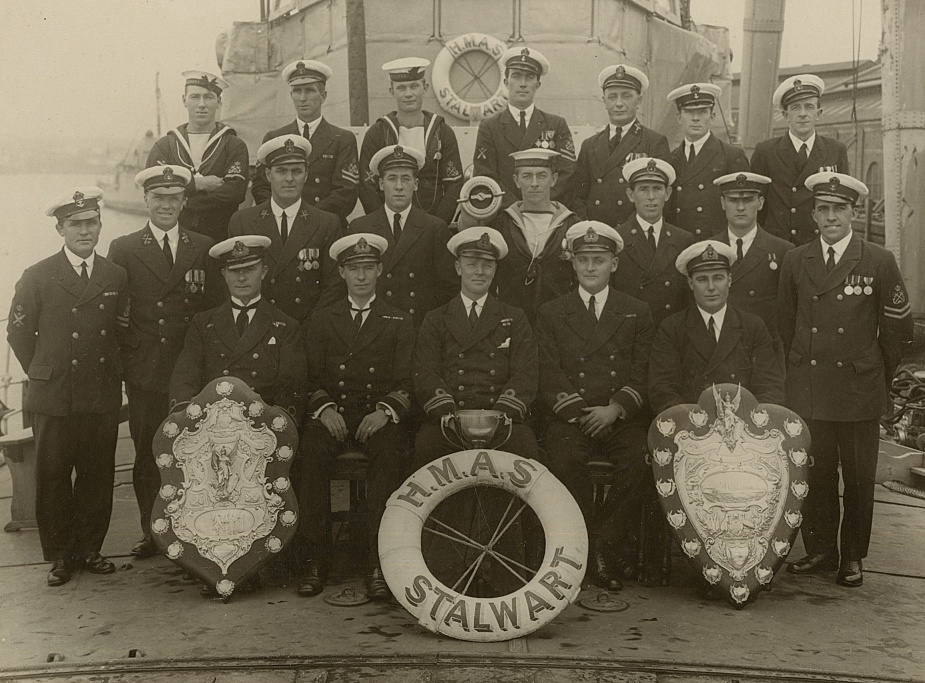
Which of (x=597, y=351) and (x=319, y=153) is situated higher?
(x=319, y=153)

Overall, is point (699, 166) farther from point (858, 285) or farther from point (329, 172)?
point (329, 172)

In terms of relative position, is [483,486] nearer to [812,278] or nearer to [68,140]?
[812,278]

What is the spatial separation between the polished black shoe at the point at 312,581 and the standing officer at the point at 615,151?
2574 mm

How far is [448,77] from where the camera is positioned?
9328 mm

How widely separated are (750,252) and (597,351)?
1074mm

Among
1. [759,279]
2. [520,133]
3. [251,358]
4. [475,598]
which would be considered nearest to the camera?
[475,598]

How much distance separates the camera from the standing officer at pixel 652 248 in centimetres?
522

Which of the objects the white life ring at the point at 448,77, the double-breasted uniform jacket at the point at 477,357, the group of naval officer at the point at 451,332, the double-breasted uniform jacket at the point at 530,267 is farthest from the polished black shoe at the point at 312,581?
the white life ring at the point at 448,77

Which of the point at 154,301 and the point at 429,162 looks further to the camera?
the point at 429,162

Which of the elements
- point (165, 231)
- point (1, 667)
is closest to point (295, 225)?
point (165, 231)

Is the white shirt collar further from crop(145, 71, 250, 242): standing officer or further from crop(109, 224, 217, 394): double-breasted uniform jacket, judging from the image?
crop(109, 224, 217, 394): double-breasted uniform jacket

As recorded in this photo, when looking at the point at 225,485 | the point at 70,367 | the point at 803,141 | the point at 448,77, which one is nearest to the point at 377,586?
the point at 225,485

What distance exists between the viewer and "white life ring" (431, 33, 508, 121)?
9.27m

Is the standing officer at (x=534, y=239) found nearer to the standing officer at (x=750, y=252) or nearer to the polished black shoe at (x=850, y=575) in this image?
the standing officer at (x=750, y=252)
